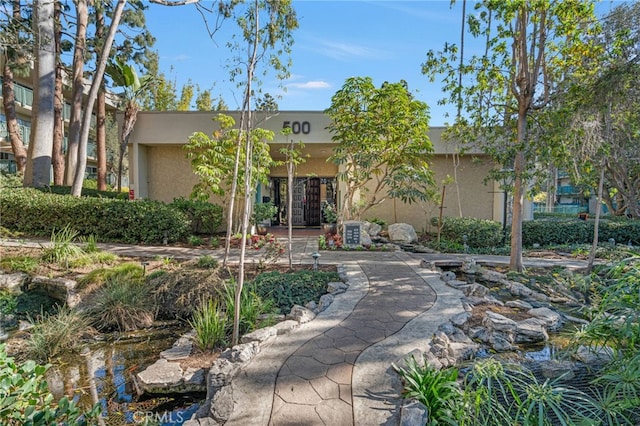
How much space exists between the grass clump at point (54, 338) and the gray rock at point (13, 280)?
Answer: 216 cm

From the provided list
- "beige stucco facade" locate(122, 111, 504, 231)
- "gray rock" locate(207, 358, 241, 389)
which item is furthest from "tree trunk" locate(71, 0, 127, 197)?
"gray rock" locate(207, 358, 241, 389)

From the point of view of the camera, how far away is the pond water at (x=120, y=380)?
9.08ft

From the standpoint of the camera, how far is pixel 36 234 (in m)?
8.66

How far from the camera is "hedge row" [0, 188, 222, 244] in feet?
28.1

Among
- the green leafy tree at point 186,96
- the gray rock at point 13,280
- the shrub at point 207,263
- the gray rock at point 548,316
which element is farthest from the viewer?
the green leafy tree at point 186,96

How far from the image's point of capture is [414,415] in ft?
6.88

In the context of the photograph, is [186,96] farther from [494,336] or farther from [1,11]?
[494,336]

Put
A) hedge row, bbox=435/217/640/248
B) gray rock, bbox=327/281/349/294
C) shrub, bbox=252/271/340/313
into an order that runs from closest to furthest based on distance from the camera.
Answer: shrub, bbox=252/271/340/313 → gray rock, bbox=327/281/349/294 → hedge row, bbox=435/217/640/248

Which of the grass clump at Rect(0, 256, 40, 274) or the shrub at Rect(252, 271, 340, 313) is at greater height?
the grass clump at Rect(0, 256, 40, 274)

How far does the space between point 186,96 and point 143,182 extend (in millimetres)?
12320

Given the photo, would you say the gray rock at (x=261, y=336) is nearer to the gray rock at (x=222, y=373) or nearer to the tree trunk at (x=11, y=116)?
the gray rock at (x=222, y=373)

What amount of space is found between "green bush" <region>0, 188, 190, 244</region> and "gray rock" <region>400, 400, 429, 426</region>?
8144mm

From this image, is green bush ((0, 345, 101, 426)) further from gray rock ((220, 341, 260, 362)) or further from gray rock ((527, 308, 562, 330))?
gray rock ((527, 308, 562, 330))

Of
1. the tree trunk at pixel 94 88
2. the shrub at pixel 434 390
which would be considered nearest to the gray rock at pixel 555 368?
the shrub at pixel 434 390
